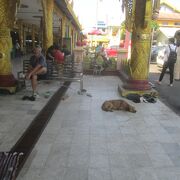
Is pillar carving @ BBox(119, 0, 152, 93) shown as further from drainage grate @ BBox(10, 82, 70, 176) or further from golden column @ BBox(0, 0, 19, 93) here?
golden column @ BBox(0, 0, 19, 93)

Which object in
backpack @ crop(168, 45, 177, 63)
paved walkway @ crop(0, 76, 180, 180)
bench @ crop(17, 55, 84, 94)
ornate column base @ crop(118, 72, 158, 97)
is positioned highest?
backpack @ crop(168, 45, 177, 63)

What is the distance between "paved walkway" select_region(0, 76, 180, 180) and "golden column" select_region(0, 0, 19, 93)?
2.44ft

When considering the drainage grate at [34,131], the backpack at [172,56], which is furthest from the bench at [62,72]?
the backpack at [172,56]

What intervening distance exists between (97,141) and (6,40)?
176 inches

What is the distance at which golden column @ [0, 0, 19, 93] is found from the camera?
7.93 metres

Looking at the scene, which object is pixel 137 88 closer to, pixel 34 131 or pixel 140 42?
pixel 140 42

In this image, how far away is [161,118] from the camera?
6.36 metres

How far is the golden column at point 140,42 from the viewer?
8273mm

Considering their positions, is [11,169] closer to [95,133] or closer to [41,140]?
[41,140]

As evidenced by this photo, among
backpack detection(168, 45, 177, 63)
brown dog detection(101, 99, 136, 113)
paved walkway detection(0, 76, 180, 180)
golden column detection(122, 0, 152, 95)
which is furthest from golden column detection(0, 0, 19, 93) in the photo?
backpack detection(168, 45, 177, 63)

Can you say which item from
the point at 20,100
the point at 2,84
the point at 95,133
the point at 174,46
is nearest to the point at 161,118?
the point at 95,133

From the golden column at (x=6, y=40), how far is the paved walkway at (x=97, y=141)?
743 millimetres

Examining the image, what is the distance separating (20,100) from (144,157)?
4047 millimetres

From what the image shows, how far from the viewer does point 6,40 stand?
812 centimetres
